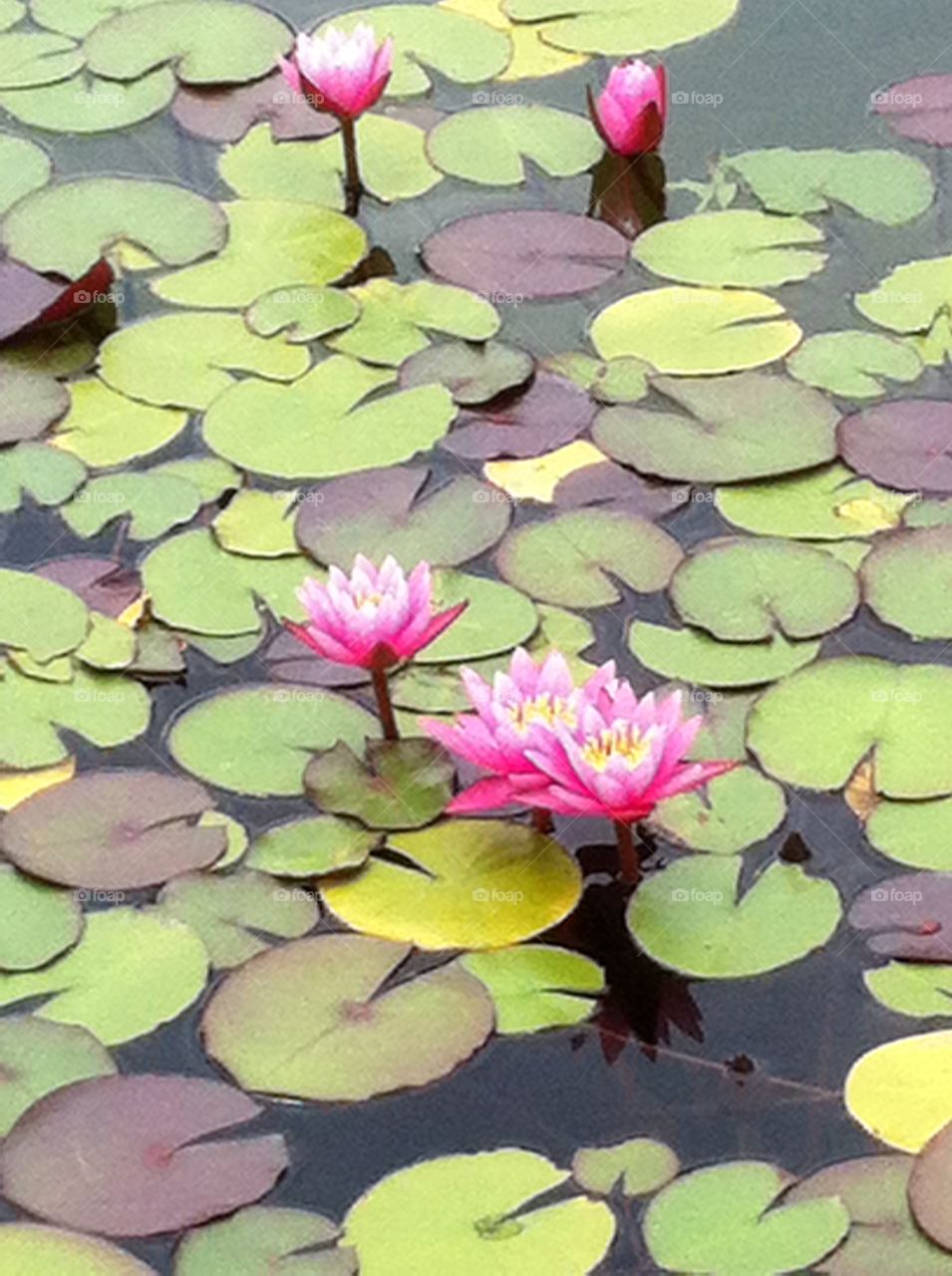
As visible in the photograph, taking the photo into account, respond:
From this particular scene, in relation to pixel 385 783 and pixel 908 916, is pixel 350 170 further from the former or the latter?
pixel 908 916

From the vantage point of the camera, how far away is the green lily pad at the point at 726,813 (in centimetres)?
291

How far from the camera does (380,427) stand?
3.58m

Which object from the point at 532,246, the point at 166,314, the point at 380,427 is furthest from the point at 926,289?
the point at 166,314

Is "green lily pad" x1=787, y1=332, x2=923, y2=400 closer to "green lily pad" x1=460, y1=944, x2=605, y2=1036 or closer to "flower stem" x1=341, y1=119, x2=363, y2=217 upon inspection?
"flower stem" x1=341, y1=119, x2=363, y2=217

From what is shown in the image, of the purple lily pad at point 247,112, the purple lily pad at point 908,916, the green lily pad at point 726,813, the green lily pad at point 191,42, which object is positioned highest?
the green lily pad at point 191,42

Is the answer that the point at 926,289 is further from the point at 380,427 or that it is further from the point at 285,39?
the point at 285,39

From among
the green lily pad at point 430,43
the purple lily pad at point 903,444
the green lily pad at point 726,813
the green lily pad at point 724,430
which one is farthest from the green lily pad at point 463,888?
the green lily pad at point 430,43

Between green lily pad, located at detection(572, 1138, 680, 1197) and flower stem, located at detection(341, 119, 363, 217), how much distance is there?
194cm

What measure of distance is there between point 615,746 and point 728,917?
0.24m

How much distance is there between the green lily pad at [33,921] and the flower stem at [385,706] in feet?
1.48

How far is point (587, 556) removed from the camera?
333 centimetres

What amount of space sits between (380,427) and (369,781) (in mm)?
740

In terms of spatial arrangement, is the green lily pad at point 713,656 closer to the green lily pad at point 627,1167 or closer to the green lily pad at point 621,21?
the green lily pad at point 627,1167

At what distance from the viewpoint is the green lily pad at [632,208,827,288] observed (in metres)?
3.85
